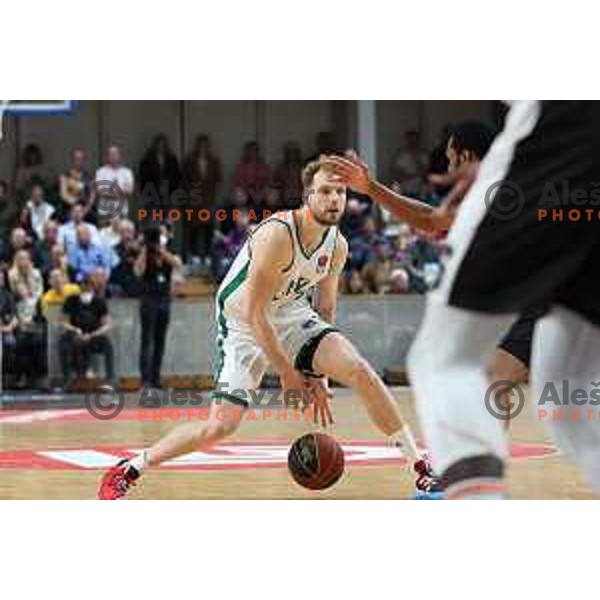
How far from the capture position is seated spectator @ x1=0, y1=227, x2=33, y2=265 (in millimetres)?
19547

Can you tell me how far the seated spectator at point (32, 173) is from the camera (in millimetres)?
21438

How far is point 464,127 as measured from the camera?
799cm

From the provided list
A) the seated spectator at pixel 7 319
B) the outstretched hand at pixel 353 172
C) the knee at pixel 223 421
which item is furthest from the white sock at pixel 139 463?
the seated spectator at pixel 7 319

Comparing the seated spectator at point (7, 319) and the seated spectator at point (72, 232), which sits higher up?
the seated spectator at point (72, 232)

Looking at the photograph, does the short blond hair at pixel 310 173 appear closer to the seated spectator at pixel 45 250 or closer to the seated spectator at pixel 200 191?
the seated spectator at pixel 45 250

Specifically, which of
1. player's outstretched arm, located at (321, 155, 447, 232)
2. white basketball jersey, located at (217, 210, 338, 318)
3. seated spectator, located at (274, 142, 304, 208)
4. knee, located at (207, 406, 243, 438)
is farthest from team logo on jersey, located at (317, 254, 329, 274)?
seated spectator, located at (274, 142, 304, 208)

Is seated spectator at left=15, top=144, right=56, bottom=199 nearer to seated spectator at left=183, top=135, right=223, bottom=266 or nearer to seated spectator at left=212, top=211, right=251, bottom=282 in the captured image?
seated spectator at left=183, top=135, right=223, bottom=266

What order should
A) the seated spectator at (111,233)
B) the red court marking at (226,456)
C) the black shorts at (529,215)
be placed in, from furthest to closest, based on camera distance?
the seated spectator at (111,233), the red court marking at (226,456), the black shorts at (529,215)

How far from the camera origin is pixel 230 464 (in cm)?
1115

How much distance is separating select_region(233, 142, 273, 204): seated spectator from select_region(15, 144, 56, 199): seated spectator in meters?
2.73

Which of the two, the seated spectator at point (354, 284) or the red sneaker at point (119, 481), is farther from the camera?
→ the seated spectator at point (354, 284)

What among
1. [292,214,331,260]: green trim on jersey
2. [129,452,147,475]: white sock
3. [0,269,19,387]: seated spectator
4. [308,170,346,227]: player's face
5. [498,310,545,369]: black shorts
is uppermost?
[308,170,346,227]: player's face

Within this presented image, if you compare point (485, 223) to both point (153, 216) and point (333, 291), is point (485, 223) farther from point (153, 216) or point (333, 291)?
point (153, 216)
